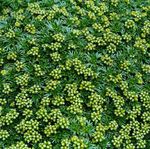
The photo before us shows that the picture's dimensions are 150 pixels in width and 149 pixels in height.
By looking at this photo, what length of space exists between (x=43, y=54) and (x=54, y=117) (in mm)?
880

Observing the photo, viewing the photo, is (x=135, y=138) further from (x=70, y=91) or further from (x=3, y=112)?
(x=3, y=112)

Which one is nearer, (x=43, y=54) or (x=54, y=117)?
(x=54, y=117)

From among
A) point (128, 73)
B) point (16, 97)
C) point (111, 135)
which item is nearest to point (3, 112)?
point (16, 97)

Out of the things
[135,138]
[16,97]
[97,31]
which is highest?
[97,31]

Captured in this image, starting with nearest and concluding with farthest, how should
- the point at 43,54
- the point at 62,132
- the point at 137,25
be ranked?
the point at 62,132
the point at 43,54
the point at 137,25

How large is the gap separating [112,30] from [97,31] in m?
0.20

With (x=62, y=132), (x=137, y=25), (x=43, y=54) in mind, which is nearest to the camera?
(x=62, y=132)

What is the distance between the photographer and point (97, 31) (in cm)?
552

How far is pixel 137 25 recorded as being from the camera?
18.8 feet

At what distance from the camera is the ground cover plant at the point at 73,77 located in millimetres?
4805

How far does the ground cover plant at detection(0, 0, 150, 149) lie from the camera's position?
4805 millimetres

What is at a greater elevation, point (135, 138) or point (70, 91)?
point (70, 91)

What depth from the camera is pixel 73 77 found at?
5129mm

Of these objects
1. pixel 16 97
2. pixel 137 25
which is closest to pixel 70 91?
pixel 16 97
